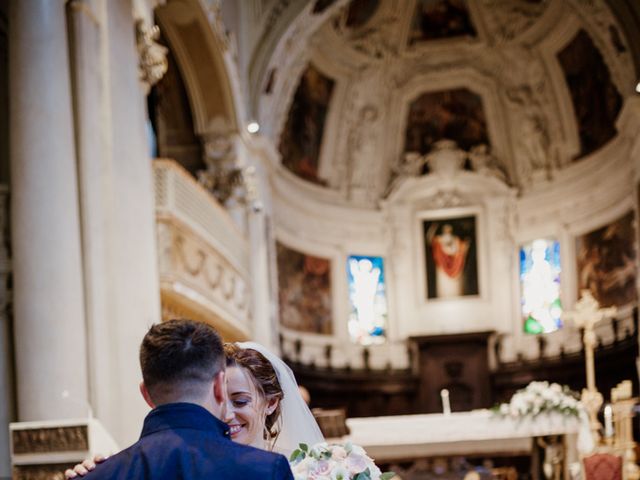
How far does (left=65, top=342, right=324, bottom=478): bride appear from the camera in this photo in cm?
345

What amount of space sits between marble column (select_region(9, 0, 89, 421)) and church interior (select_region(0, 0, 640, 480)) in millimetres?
18

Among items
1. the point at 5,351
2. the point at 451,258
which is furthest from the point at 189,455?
the point at 451,258

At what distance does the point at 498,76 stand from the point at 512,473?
11800 millimetres

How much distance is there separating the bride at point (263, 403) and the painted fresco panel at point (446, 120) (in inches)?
756

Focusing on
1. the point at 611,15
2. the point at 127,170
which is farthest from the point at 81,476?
the point at 611,15

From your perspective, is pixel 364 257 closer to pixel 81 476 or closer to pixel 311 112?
pixel 311 112

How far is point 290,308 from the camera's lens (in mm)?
21094

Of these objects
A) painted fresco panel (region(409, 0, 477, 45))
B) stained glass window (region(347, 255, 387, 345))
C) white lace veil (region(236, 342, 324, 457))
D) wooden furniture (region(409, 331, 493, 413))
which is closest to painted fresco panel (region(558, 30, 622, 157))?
painted fresco panel (region(409, 0, 477, 45))

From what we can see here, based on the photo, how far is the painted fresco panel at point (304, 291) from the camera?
822 inches

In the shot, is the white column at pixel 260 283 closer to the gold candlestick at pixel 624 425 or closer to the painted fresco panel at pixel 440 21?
the painted fresco panel at pixel 440 21

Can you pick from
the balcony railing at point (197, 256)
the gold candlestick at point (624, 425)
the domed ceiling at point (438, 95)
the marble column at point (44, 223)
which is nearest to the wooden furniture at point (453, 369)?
the domed ceiling at point (438, 95)

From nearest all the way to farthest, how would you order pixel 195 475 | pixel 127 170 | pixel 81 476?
1. pixel 195 475
2. pixel 81 476
3. pixel 127 170

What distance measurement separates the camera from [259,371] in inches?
148

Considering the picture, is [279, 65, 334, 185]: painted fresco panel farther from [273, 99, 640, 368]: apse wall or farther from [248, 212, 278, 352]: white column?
→ [248, 212, 278, 352]: white column
